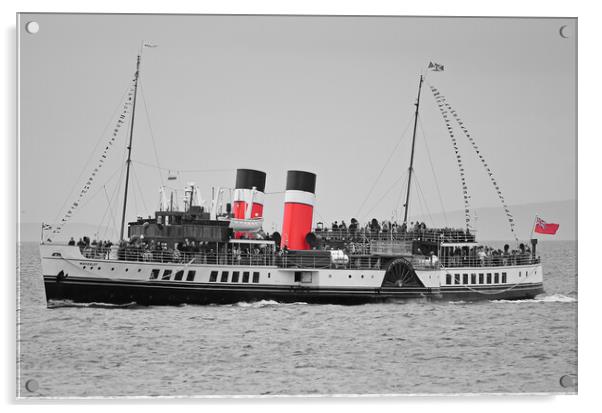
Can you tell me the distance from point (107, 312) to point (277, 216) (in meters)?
6.20

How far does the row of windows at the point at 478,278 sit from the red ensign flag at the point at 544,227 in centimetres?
647

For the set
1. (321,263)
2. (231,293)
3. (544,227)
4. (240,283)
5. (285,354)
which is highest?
(544,227)

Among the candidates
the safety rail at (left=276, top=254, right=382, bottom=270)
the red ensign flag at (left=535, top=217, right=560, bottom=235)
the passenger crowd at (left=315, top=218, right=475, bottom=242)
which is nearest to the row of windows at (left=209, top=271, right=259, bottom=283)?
the safety rail at (left=276, top=254, right=382, bottom=270)

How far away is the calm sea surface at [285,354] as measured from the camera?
49.3 feet

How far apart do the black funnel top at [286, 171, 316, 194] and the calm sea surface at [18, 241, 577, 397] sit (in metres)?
2.83

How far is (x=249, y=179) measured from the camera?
67.4 ft

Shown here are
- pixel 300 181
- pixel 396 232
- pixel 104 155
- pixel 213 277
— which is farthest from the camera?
pixel 396 232

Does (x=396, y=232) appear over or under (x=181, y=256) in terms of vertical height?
over

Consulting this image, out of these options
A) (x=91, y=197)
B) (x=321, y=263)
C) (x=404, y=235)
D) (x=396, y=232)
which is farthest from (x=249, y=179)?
(x=404, y=235)

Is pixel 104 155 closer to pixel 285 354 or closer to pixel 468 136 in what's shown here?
pixel 285 354

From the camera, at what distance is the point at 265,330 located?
60.2 ft

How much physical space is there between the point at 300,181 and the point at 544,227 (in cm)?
555

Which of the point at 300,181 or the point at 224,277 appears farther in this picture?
the point at 224,277

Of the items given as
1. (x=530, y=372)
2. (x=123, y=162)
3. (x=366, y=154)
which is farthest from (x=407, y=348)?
(x=123, y=162)
